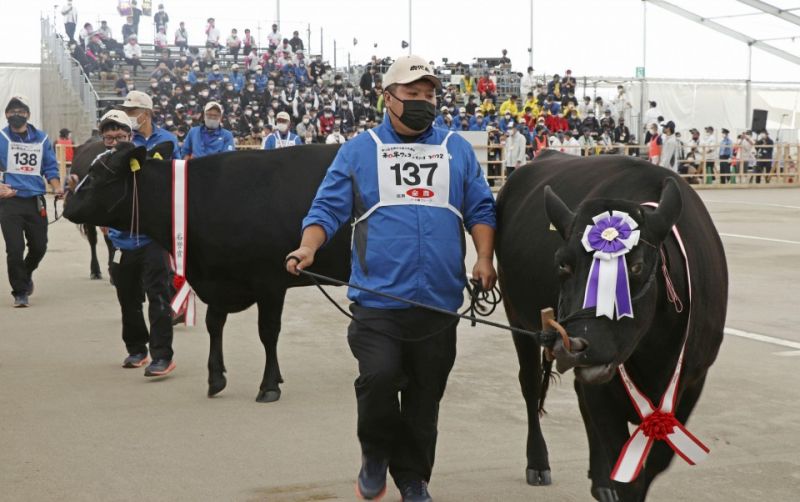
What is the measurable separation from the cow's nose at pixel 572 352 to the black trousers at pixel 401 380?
1086 millimetres

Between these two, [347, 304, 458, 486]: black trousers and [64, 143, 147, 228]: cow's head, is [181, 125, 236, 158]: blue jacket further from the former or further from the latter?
[347, 304, 458, 486]: black trousers

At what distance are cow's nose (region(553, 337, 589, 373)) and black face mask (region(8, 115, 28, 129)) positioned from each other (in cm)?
822


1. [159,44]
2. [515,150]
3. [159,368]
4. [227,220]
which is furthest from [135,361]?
[159,44]

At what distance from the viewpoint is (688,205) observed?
4523 millimetres

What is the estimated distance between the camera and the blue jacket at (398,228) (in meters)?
4.58

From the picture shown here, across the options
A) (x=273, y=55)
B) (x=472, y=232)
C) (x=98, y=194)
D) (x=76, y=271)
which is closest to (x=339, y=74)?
(x=273, y=55)

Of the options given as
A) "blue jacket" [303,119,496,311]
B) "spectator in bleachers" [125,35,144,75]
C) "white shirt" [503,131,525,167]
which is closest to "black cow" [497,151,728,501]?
"blue jacket" [303,119,496,311]

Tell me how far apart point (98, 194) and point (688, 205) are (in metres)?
4.29

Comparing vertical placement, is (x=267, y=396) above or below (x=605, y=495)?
below

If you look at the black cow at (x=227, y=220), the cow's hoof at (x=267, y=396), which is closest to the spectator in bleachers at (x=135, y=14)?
the black cow at (x=227, y=220)

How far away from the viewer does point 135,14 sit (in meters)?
34.4

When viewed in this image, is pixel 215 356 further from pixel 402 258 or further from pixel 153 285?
pixel 402 258

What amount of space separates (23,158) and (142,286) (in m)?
3.33

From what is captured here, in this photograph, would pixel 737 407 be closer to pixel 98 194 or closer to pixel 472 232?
pixel 472 232
